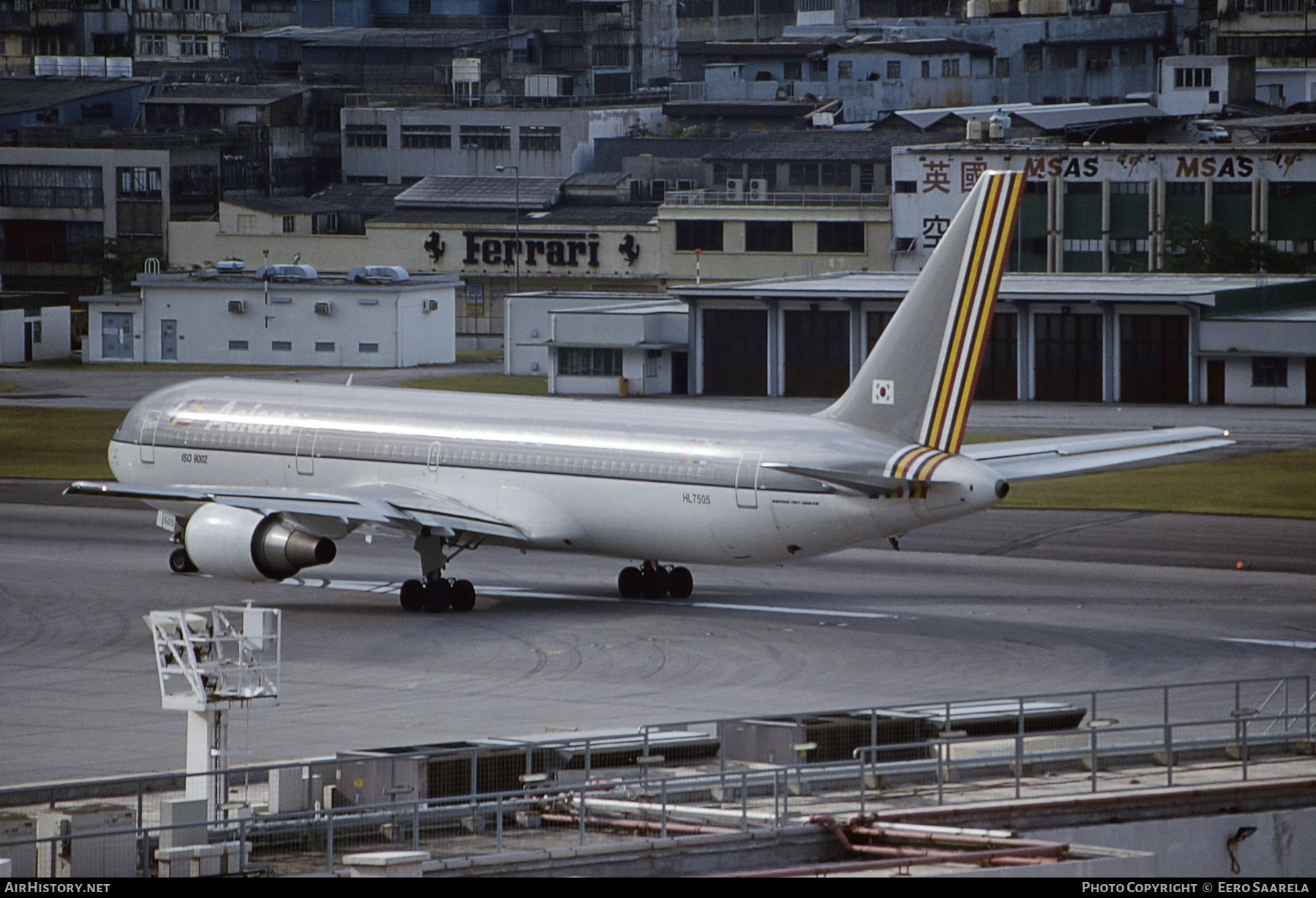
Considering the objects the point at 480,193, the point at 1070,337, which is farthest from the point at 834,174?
the point at 1070,337

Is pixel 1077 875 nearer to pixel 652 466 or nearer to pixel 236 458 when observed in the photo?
pixel 652 466

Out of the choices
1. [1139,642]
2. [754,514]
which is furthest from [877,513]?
[1139,642]

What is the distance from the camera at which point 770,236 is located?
147m

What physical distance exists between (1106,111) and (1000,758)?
13539 cm

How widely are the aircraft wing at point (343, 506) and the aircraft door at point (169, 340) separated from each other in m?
85.8

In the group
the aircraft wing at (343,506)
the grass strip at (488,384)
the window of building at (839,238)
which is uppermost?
the window of building at (839,238)

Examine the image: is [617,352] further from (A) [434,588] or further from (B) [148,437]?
(A) [434,588]

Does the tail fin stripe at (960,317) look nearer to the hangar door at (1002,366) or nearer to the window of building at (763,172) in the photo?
the hangar door at (1002,366)

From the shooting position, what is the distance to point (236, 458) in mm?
58281

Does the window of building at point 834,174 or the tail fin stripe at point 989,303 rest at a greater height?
the window of building at point 834,174

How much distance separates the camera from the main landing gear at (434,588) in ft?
175

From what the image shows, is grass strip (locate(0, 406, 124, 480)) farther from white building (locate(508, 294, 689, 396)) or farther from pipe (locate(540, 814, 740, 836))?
pipe (locate(540, 814, 740, 836))

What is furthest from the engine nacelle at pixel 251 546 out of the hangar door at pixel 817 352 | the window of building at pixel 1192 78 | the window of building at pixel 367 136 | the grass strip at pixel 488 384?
the window of building at pixel 367 136

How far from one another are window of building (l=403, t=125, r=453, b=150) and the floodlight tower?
16042cm
